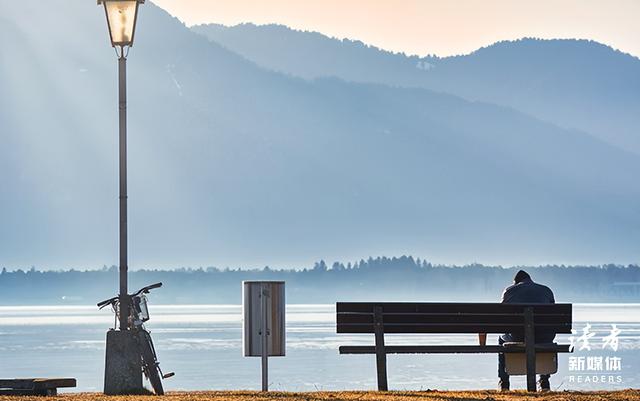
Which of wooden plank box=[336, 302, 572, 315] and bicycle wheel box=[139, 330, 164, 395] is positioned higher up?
wooden plank box=[336, 302, 572, 315]

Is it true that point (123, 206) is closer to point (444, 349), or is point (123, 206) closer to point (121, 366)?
point (121, 366)

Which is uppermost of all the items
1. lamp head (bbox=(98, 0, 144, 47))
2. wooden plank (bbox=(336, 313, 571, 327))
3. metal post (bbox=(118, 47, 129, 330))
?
lamp head (bbox=(98, 0, 144, 47))

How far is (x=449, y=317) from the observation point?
1855cm

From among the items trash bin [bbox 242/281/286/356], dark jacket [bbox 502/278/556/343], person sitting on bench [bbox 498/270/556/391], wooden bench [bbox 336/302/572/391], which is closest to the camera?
wooden bench [bbox 336/302/572/391]

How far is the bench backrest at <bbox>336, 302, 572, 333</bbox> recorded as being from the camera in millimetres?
18359

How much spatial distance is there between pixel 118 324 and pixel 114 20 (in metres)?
3.46

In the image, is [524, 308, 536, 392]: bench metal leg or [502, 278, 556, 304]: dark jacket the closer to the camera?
[524, 308, 536, 392]: bench metal leg

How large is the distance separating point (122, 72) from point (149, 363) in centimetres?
321

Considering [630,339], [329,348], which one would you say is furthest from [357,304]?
[630,339]

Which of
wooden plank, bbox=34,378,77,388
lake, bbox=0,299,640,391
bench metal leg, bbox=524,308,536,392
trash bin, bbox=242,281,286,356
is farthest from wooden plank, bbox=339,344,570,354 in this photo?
lake, bbox=0,299,640,391

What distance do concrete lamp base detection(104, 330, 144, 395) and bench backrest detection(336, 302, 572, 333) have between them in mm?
2247

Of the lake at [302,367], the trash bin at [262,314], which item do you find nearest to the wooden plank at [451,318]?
the trash bin at [262,314]

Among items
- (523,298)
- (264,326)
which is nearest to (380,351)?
(264,326)

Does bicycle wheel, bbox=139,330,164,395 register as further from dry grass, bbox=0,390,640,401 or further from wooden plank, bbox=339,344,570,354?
wooden plank, bbox=339,344,570,354
